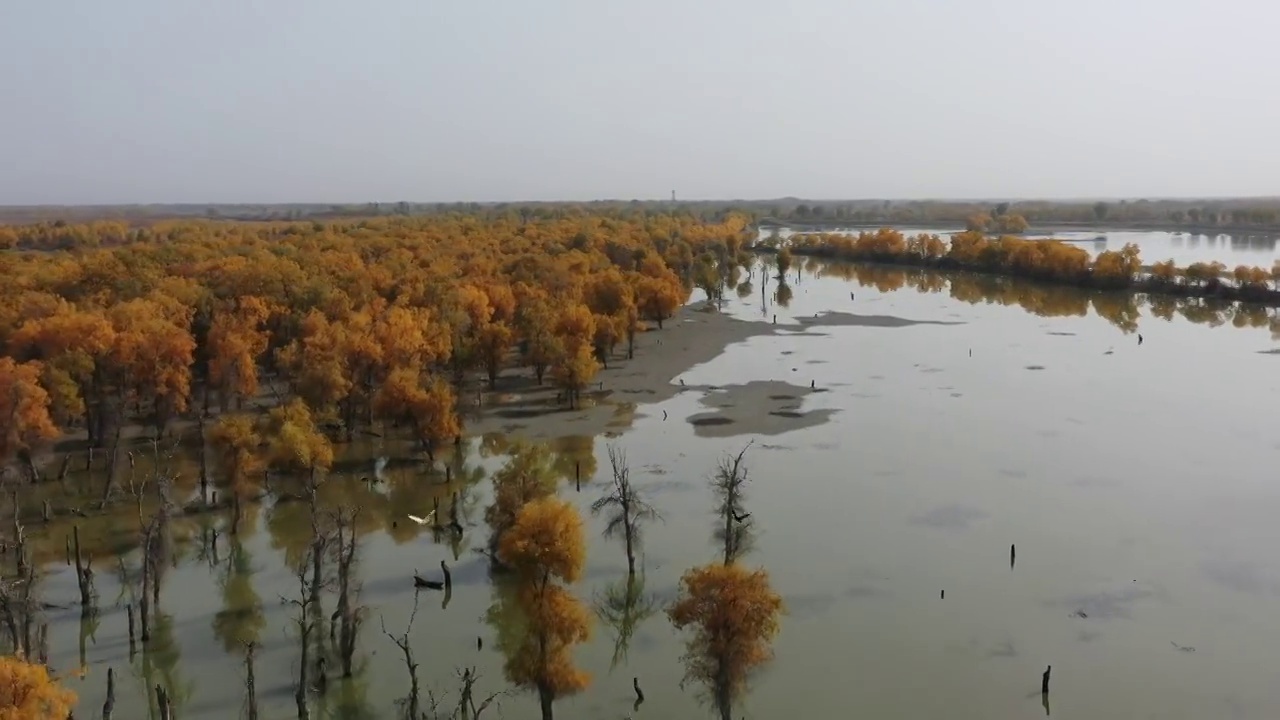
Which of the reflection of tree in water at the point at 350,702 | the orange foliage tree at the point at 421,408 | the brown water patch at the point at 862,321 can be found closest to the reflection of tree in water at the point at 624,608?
the reflection of tree in water at the point at 350,702

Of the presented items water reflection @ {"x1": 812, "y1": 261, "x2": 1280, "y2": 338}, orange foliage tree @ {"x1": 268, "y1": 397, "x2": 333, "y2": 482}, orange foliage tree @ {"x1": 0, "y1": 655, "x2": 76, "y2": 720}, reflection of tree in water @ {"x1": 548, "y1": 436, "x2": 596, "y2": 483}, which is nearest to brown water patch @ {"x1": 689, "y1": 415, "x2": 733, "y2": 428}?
reflection of tree in water @ {"x1": 548, "y1": 436, "x2": 596, "y2": 483}

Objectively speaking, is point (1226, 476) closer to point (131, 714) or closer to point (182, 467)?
point (131, 714)

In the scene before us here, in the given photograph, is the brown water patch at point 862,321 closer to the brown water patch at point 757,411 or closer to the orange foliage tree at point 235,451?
the brown water patch at point 757,411

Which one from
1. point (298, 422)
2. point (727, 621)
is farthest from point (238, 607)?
point (727, 621)

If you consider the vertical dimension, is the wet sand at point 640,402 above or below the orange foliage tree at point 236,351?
below

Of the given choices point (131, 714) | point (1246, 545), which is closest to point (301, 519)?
point (131, 714)

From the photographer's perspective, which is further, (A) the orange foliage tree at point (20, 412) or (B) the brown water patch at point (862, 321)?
(B) the brown water patch at point (862, 321)
